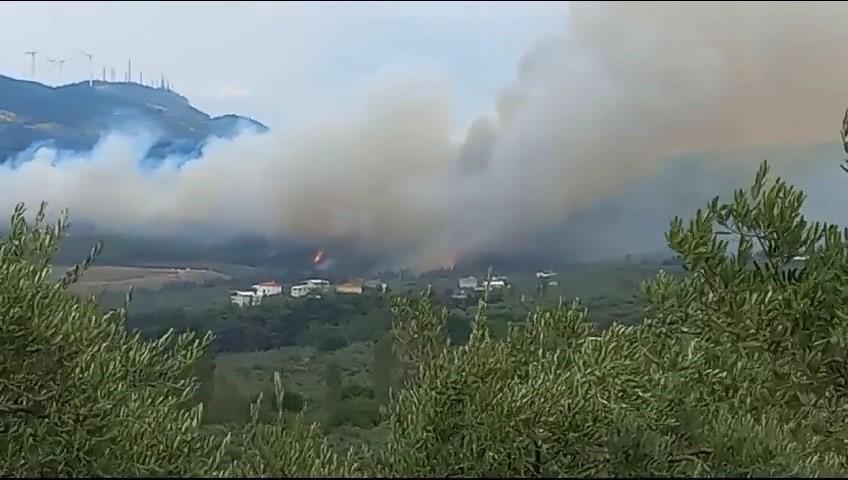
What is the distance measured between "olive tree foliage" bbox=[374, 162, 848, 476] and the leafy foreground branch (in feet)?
0.05

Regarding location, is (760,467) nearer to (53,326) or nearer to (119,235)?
(53,326)

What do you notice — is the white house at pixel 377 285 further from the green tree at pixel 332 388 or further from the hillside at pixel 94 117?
the hillside at pixel 94 117

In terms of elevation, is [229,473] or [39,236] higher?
[39,236]

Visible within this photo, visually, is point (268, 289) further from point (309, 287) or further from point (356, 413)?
point (356, 413)

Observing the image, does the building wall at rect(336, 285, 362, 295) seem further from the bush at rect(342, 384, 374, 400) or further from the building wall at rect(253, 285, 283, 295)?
the bush at rect(342, 384, 374, 400)

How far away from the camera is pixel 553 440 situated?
18.0 ft

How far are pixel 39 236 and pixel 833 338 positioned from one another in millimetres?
5871

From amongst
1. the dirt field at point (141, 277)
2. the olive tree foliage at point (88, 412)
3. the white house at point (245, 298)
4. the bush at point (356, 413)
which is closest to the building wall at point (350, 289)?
the white house at point (245, 298)

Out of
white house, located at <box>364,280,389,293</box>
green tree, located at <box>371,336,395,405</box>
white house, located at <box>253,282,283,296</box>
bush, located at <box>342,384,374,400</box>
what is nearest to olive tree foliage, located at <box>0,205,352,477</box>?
green tree, located at <box>371,336,395,405</box>

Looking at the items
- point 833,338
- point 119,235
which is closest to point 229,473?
point 833,338

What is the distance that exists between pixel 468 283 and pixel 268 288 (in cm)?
327

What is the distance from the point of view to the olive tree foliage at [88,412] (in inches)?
199

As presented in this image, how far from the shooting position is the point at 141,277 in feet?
38.5

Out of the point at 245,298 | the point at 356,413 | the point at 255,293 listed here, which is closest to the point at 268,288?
the point at 255,293
